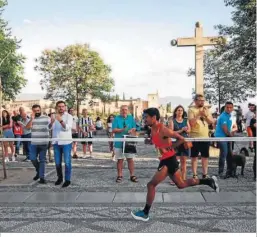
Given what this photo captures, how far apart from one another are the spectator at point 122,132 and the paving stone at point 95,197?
1.20 metres

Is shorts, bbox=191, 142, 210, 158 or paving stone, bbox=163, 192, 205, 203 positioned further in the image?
shorts, bbox=191, 142, 210, 158

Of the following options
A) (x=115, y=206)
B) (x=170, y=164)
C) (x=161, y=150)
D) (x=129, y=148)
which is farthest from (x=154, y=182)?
(x=129, y=148)

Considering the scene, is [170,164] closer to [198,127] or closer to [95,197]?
Answer: [95,197]

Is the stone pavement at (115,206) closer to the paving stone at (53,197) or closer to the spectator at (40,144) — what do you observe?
the paving stone at (53,197)

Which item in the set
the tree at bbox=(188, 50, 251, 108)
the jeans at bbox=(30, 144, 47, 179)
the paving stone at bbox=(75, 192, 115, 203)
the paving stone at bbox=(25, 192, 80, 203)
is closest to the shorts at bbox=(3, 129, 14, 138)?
the jeans at bbox=(30, 144, 47, 179)

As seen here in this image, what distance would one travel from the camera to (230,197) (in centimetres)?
663

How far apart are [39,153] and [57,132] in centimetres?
80

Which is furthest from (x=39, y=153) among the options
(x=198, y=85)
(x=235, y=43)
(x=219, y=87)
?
(x=219, y=87)

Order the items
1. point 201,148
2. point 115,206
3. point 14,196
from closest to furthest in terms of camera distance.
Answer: point 115,206
point 14,196
point 201,148

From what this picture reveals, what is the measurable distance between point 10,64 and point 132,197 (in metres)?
26.0

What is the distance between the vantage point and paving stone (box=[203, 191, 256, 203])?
6438 millimetres

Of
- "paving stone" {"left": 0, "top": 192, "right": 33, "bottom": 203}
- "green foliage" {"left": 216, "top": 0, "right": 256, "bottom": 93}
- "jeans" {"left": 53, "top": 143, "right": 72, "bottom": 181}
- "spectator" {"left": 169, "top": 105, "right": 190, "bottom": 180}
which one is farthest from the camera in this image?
"green foliage" {"left": 216, "top": 0, "right": 256, "bottom": 93}

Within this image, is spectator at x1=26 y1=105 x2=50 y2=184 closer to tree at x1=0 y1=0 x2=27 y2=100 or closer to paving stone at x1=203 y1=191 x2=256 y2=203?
paving stone at x1=203 y1=191 x2=256 y2=203

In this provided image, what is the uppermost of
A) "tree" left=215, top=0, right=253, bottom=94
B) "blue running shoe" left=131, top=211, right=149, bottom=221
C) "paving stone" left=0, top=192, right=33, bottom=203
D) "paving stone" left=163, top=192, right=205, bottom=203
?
"tree" left=215, top=0, right=253, bottom=94
